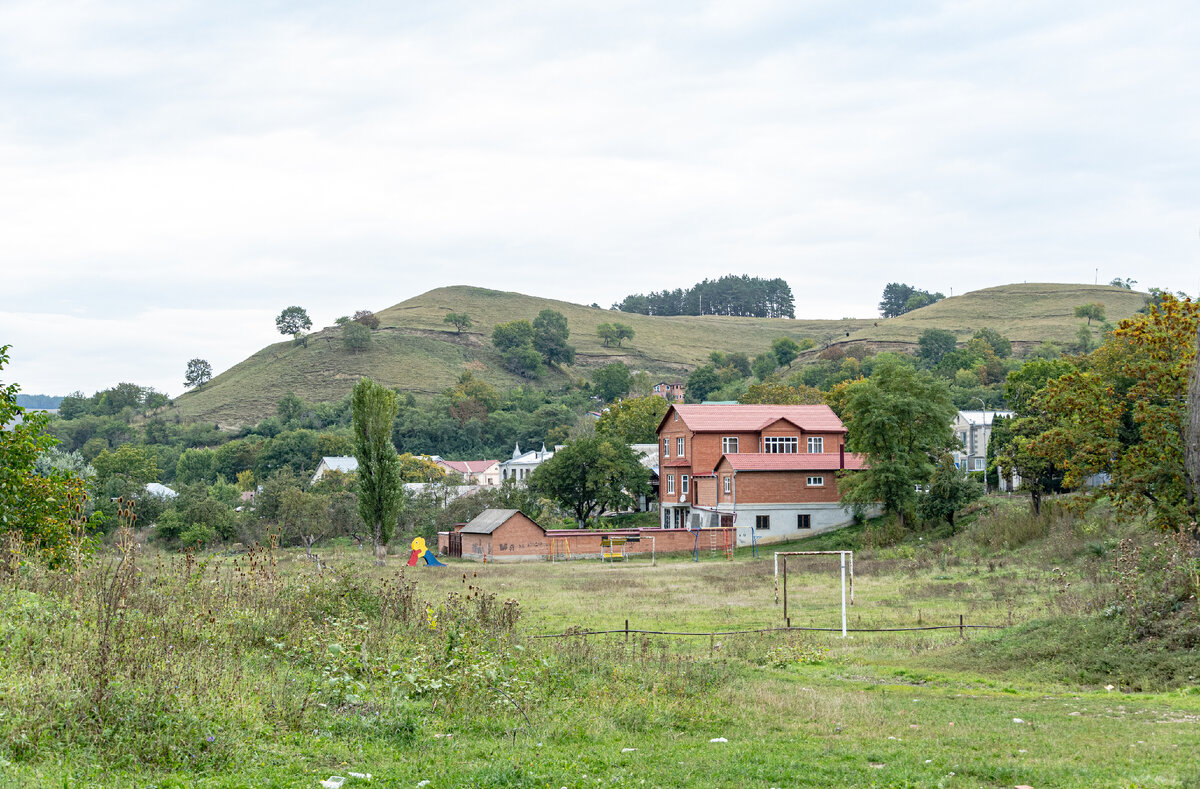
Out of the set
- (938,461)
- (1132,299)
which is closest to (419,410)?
(938,461)

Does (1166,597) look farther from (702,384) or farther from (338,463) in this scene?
(702,384)

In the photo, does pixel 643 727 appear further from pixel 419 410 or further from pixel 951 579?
pixel 419 410

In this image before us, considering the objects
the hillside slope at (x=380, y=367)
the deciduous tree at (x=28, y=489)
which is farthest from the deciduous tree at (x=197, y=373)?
the deciduous tree at (x=28, y=489)

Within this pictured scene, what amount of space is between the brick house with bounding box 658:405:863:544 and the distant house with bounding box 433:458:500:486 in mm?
58429

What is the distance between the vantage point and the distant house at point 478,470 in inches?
4682

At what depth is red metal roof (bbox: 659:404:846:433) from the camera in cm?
6056

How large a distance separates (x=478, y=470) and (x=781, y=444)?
6637 centimetres

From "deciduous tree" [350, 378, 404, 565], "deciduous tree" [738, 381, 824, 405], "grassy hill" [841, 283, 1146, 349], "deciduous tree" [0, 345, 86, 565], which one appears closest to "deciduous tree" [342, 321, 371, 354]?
"grassy hill" [841, 283, 1146, 349]

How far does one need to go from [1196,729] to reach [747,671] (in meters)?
6.44

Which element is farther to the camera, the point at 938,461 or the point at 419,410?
the point at 419,410

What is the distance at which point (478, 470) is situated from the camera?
122 m

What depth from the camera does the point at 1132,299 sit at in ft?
611

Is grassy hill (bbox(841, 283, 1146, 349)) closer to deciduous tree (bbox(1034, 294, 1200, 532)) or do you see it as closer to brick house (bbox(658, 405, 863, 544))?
brick house (bbox(658, 405, 863, 544))

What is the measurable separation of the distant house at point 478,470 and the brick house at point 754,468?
58429 mm
